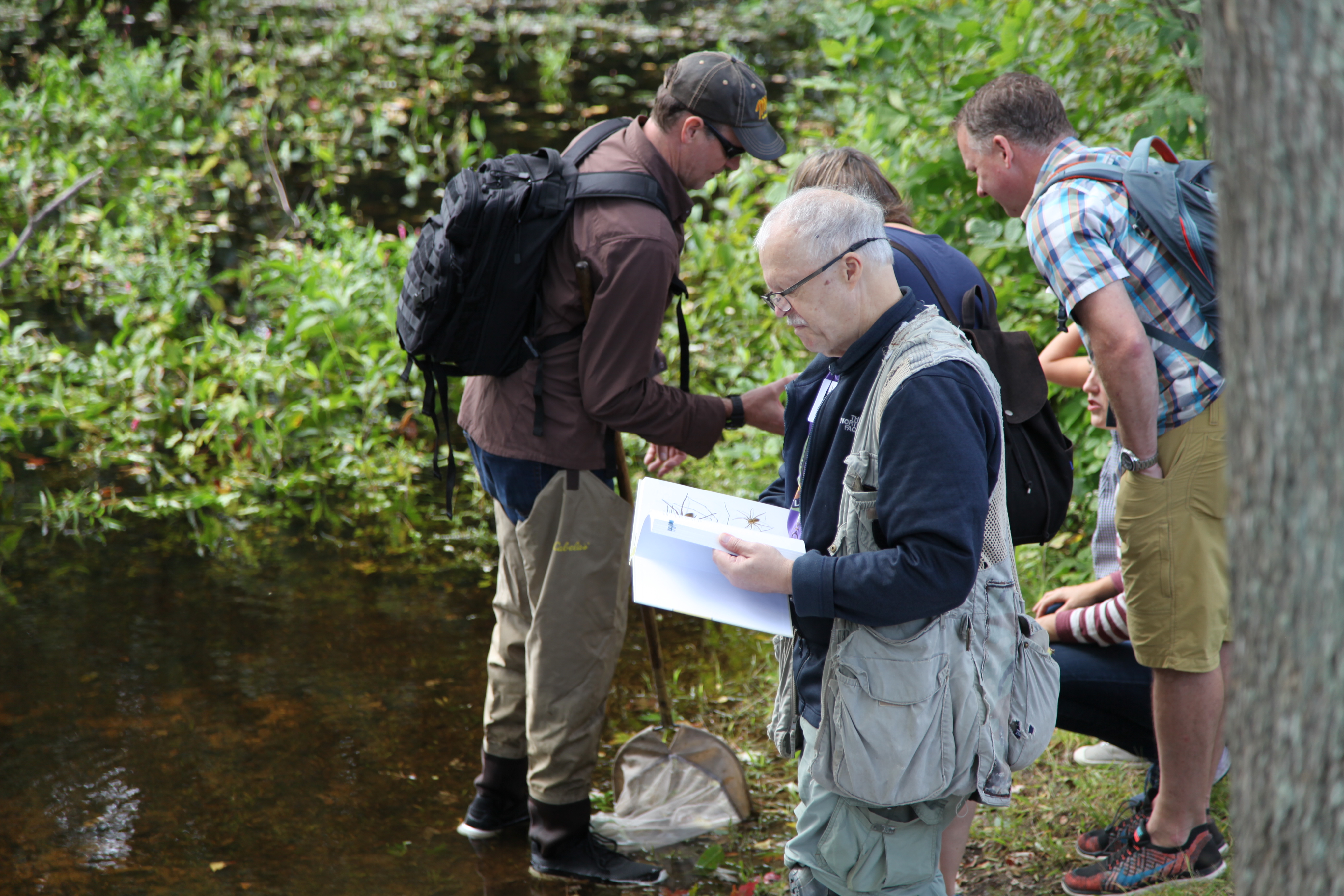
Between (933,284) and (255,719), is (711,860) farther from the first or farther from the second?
(255,719)

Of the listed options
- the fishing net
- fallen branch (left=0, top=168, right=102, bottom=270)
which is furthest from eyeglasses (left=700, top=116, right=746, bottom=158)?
fallen branch (left=0, top=168, right=102, bottom=270)

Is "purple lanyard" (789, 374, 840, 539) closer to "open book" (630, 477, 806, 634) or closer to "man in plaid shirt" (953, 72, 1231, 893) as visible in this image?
"open book" (630, 477, 806, 634)

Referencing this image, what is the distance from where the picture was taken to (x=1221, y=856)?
2.76 metres

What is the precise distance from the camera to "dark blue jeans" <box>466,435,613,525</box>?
9.85ft

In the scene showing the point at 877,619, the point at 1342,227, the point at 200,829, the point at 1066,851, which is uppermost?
the point at 1342,227

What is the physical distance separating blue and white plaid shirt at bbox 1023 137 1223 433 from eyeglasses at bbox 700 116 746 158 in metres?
0.79

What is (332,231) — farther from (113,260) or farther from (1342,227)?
(1342,227)

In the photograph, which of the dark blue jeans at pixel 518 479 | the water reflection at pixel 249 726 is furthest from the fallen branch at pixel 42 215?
the dark blue jeans at pixel 518 479

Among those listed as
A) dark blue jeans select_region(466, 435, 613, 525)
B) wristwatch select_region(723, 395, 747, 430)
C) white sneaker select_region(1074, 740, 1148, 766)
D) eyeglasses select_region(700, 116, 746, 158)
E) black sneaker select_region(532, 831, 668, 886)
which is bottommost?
black sneaker select_region(532, 831, 668, 886)

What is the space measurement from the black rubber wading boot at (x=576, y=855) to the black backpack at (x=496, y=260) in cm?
107

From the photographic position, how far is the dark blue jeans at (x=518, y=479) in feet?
9.85

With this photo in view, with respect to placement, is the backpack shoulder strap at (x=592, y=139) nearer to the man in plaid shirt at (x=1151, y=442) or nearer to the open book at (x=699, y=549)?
the man in plaid shirt at (x=1151, y=442)

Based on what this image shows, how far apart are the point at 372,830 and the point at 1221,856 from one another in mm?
2335

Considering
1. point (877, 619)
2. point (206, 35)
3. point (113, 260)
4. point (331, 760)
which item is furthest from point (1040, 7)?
point (206, 35)
